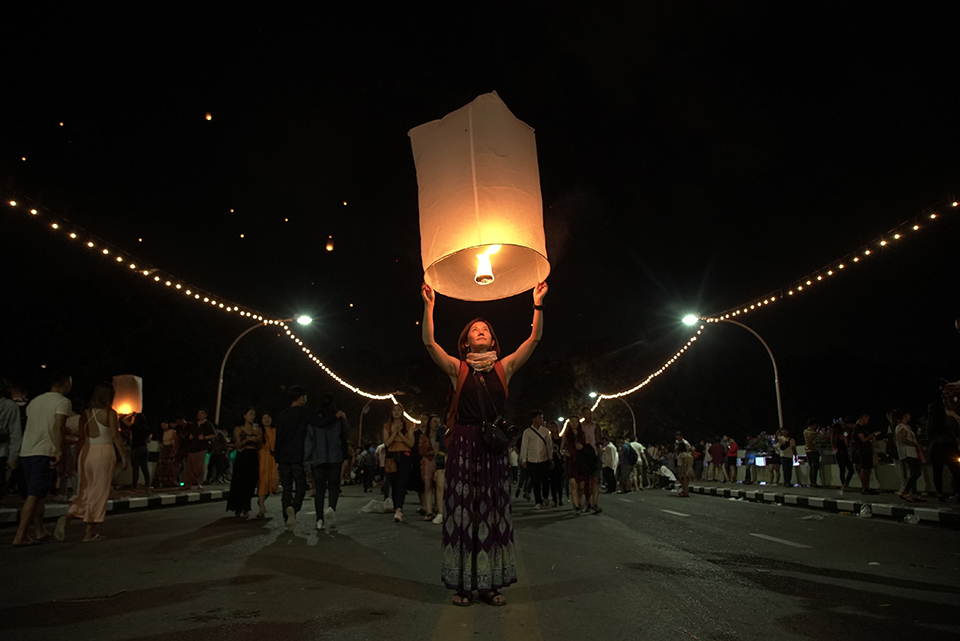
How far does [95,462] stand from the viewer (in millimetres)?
8188

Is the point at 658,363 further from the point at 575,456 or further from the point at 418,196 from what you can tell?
the point at 418,196

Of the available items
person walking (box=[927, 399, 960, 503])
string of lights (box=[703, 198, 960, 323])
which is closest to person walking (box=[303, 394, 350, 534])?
person walking (box=[927, 399, 960, 503])

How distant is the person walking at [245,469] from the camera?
1111 cm

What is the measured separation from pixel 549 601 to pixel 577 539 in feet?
12.4

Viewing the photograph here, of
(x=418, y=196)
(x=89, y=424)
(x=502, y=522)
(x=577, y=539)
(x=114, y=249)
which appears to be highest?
(x=114, y=249)

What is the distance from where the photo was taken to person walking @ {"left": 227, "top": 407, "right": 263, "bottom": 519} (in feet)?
36.4

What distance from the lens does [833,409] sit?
214ft

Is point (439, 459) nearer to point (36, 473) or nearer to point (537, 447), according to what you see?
point (537, 447)

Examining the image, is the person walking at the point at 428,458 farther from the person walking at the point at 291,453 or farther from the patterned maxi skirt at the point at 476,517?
the patterned maxi skirt at the point at 476,517

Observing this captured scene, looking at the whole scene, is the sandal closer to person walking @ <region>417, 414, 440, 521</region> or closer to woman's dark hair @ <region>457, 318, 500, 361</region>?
woman's dark hair @ <region>457, 318, 500, 361</region>

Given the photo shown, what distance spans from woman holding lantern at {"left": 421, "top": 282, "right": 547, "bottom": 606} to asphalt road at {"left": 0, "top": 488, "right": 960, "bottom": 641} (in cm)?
24

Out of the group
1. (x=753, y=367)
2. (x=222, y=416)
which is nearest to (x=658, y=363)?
(x=753, y=367)

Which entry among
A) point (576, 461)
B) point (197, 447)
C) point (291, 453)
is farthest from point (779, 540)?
point (197, 447)

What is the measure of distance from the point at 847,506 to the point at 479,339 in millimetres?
11391
